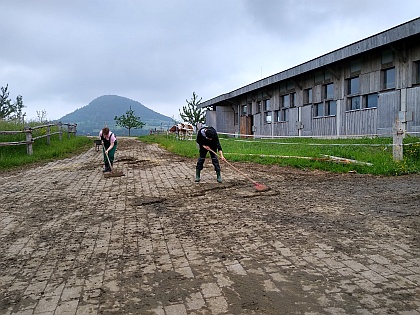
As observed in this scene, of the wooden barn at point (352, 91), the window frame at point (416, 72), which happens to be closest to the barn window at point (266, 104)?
the wooden barn at point (352, 91)

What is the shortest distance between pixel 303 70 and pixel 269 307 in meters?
18.9

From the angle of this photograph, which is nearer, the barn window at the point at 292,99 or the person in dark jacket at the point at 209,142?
the person in dark jacket at the point at 209,142

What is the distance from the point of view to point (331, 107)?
1945cm

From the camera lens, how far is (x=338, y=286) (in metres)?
3.15

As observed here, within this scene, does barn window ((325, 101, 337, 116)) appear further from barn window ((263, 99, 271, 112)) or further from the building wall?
barn window ((263, 99, 271, 112))

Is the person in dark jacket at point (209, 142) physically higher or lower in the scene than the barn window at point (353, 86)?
lower

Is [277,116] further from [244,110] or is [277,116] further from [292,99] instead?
[244,110]

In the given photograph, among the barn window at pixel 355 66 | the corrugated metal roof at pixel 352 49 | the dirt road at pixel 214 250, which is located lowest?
the dirt road at pixel 214 250

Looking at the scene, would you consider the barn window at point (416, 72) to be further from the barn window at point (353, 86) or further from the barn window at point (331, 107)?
the barn window at point (331, 107)

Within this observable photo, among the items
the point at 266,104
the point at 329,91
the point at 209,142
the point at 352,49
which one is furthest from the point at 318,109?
the point at 209,142

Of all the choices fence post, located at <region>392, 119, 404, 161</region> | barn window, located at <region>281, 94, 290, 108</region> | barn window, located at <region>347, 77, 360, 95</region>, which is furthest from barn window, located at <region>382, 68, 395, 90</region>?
barn window, located at <region>281, 94, 290, 108</region>

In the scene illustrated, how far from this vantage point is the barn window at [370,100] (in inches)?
645

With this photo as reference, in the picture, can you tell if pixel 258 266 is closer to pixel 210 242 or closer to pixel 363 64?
pixel 210 242

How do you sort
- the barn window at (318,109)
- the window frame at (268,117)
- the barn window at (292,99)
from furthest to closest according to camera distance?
the window frame at (268,117)
the barn window at (292,99)
the barn window at (318,109)
